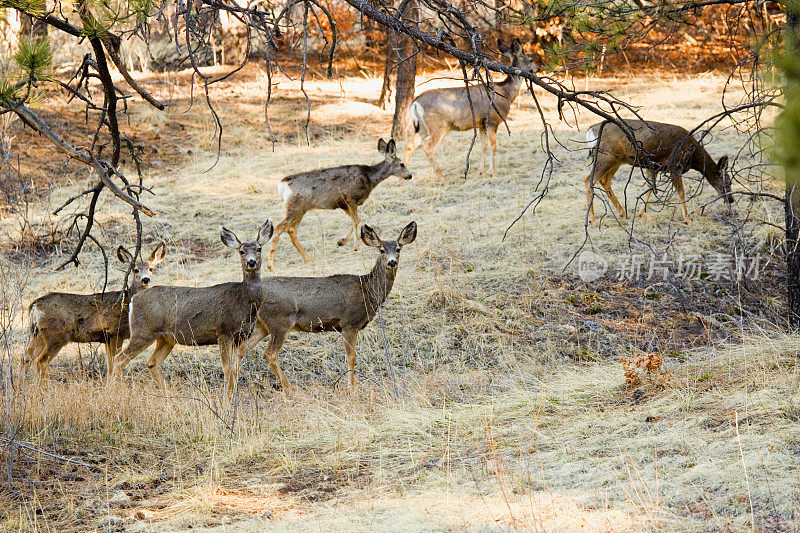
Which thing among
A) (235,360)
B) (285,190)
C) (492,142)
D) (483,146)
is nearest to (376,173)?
(285,190)

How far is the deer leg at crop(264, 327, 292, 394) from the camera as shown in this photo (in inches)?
348

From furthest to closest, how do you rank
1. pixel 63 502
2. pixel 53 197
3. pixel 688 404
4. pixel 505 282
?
1. pixel 53 197
2. pixel 505 282
3. pixel 688 404
4. pixel 63 502

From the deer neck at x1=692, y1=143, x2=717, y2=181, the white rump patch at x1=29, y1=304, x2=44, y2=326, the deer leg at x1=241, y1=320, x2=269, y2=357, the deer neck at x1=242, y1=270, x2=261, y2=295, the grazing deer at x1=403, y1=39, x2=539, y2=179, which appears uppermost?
the grazing deer at x1=403, y1=39, x2=539, y2=179

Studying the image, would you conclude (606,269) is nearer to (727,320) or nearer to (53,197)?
(727,320)

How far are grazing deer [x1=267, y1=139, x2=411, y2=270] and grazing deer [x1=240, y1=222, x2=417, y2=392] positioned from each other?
2671 millimetres

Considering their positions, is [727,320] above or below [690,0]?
below

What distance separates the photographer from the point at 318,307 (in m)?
9.12

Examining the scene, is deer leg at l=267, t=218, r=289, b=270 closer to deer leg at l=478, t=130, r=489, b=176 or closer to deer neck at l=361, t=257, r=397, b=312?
deer neck at l=361, t=257, r=397, b=312

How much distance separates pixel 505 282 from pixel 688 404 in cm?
490

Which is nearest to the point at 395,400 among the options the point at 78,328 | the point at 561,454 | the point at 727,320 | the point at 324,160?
the point at 561,454

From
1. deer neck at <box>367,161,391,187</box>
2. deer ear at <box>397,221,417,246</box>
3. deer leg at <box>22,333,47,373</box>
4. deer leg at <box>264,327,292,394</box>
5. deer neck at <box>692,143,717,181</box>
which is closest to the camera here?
deer leg at <box>264,327,292,394</box>

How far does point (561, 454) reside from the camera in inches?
224

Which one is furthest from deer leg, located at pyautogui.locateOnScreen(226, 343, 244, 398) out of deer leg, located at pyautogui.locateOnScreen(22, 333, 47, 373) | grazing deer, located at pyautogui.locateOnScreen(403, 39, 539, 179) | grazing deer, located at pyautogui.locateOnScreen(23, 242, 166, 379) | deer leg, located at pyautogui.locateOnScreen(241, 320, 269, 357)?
grazing deer, located at pyautogui.locateOnScreen(403, 39, 539, 179)
